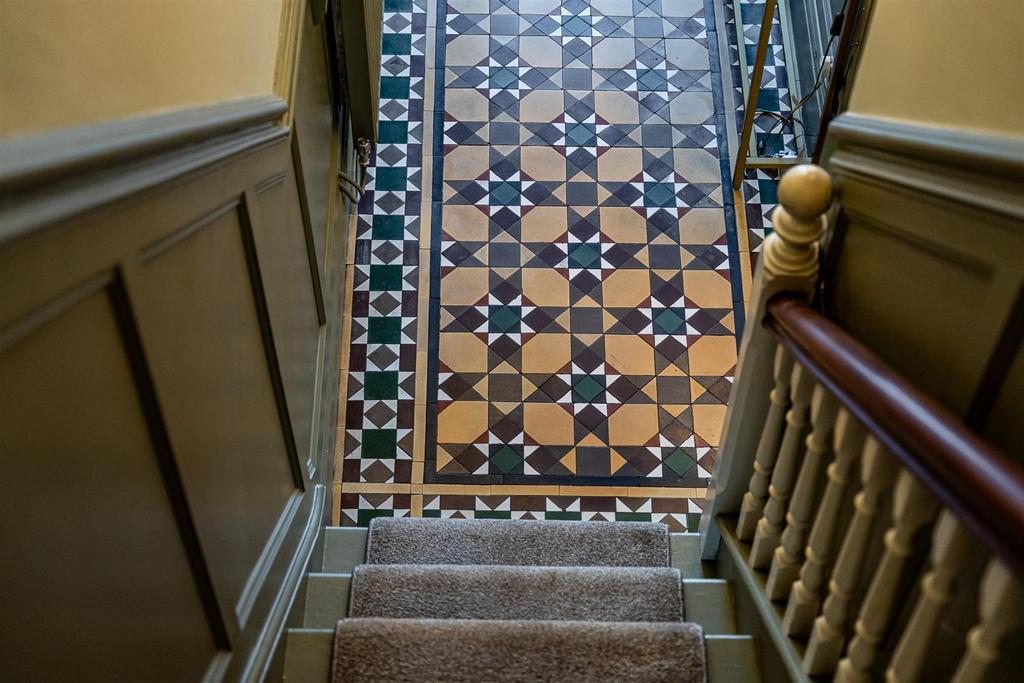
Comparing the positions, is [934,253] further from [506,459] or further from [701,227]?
[701,227]

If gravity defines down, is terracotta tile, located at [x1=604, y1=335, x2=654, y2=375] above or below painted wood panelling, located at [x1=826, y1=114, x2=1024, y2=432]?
below

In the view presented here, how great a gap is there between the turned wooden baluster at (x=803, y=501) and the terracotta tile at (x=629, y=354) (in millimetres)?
1719

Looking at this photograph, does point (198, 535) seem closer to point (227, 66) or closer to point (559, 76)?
point (227, 66)

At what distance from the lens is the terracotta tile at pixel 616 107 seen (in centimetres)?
401

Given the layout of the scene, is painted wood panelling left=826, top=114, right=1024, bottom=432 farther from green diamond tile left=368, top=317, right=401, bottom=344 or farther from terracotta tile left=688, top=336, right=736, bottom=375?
green diamond tile left=368, top=317, right=401, bottom=344

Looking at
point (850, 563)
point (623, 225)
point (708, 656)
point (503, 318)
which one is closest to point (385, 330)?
point (503, 318)

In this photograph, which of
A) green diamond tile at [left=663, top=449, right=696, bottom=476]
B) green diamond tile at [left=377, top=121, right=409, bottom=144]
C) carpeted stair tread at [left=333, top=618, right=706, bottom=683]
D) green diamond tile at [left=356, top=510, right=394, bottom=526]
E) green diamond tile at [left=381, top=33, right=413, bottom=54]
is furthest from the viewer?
green diamond tile at [left=381, top=33, right=413, bottom=54]

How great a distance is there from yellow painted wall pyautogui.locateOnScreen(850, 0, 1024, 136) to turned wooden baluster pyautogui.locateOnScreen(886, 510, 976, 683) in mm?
486

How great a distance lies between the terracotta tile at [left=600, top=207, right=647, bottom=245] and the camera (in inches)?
146

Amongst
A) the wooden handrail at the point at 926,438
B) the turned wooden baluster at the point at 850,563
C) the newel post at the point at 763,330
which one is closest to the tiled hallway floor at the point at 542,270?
the newel post at the point at 763,330

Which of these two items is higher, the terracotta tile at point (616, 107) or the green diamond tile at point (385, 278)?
the terracotta tile at point (616, 107)

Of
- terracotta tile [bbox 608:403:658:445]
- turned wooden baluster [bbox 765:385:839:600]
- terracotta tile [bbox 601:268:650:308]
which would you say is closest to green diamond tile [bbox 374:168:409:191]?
terracotta tile [bbox 601:268:650:308]

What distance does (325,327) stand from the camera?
2717 millimetres

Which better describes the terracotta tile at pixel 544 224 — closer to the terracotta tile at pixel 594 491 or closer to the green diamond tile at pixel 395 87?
the green diamond tile at pixel 395 87
